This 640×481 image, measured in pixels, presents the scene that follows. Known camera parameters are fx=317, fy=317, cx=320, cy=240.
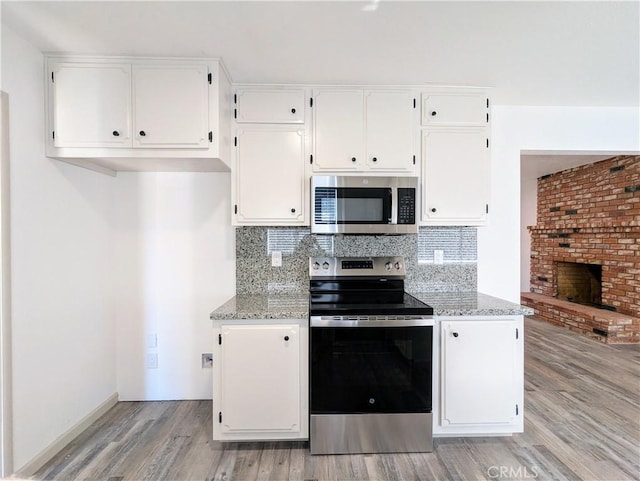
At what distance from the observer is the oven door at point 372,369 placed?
1.89 metres

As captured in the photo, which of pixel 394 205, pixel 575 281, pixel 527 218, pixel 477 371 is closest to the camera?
pixel 477 371

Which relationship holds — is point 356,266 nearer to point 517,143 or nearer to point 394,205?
point 394,205

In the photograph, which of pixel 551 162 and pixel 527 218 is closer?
pixel 551 162

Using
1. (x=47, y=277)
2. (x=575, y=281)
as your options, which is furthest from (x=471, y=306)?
(x=575, y=281)

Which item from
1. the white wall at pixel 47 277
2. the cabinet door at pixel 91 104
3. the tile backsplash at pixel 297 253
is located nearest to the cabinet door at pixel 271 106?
the cabinet door at pixel 91 104

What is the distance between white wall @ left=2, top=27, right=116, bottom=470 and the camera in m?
1.71

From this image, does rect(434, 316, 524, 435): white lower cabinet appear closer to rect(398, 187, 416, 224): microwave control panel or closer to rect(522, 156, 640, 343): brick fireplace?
rect(398, 187, 416, 224): microwave control panel

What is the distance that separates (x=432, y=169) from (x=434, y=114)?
1.31ft

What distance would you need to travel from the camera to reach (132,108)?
6.40 ft

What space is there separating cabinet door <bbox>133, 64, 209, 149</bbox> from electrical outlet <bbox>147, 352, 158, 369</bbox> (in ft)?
5.37

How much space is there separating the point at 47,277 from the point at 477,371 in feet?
8.79

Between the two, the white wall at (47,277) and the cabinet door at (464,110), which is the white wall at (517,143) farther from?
the white wall at (47,277)

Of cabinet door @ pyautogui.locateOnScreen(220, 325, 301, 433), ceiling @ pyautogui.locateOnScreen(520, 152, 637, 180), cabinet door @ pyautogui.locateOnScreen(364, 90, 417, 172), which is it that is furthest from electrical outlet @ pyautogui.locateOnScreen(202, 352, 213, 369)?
ceiling @ pyautogui.locateOnScreen(520, 152, 637, 180)

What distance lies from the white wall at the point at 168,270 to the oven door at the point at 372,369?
1.05 m
